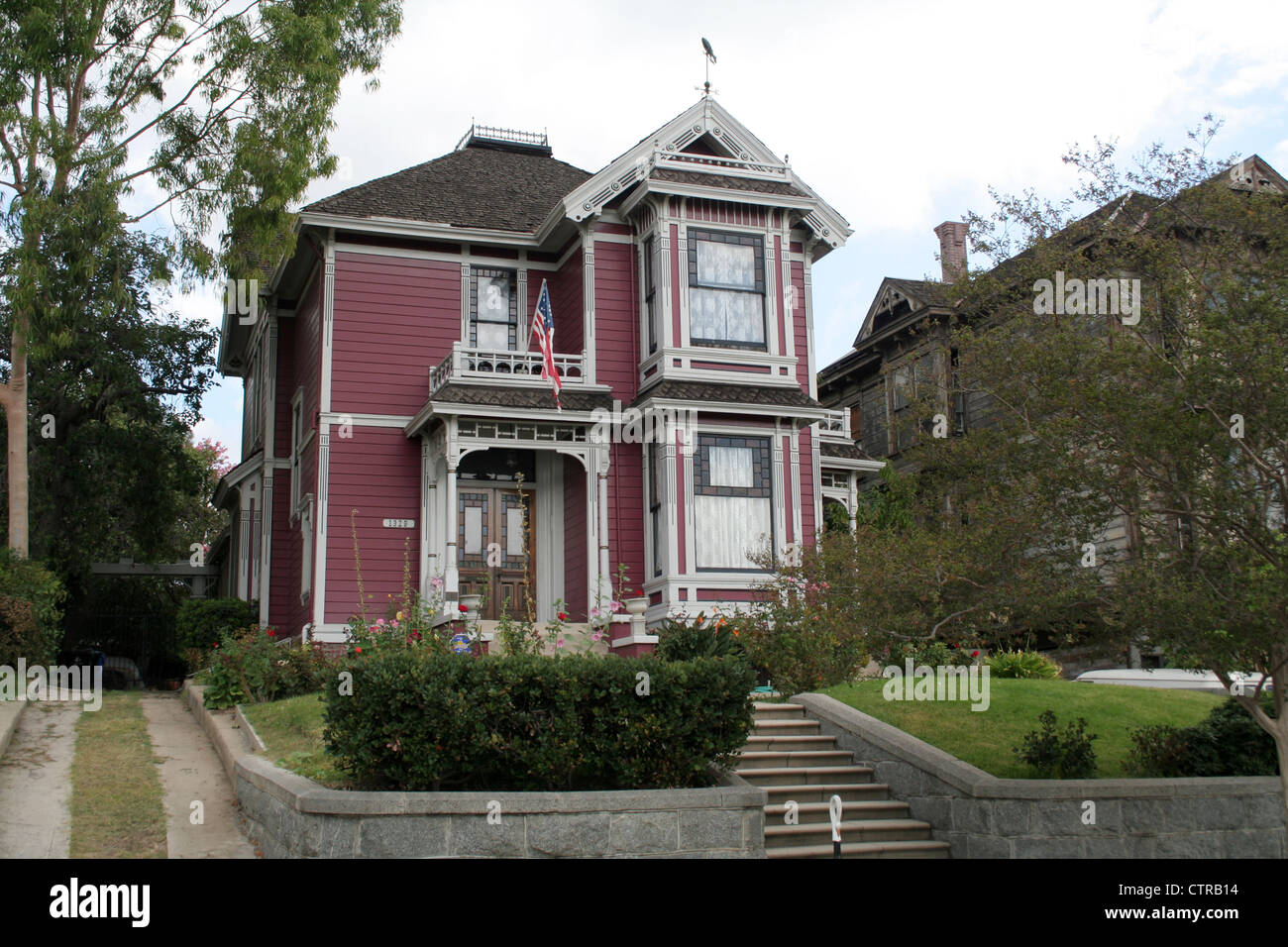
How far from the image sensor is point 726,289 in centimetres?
2150

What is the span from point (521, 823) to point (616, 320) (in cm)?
1392

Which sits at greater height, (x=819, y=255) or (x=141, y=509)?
(x=819, y=255)

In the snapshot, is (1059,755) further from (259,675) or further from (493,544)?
(493,544)

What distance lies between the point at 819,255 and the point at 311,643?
38.9 feet

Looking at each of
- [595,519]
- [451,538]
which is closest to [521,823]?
[451,538]

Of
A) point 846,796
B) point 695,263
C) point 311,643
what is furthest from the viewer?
point 695,263

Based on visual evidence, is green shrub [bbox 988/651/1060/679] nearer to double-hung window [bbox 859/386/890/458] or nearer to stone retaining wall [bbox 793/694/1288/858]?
stone retaining wall [bbox 793/694/1288/858]

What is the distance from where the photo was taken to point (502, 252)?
74.6 feet

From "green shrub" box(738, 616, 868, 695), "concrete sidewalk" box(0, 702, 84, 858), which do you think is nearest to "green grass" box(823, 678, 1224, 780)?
"green shrub" box(738, 616, 868, 695)

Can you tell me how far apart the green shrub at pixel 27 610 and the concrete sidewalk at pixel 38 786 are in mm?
1482

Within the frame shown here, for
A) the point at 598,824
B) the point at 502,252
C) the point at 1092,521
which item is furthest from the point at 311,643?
the point at 1092,521

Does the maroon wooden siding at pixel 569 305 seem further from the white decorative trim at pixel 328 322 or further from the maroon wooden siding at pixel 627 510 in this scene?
the white decorative trim at pixel 328 322

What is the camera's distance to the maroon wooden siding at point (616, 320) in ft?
71.5
